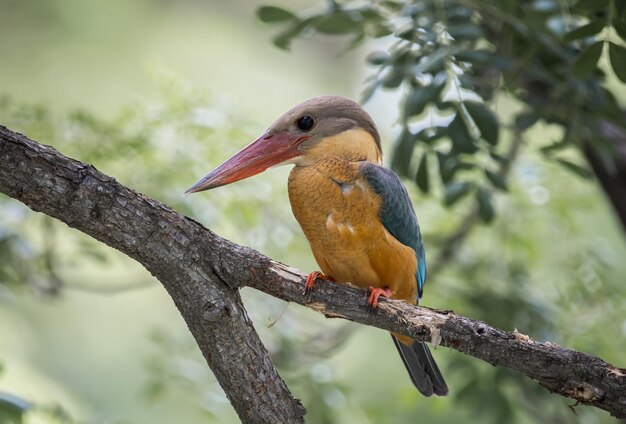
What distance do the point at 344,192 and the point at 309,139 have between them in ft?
0.83

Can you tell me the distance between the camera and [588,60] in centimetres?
275

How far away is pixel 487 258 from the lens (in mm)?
4746

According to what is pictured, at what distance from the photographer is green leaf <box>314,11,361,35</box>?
129 inches

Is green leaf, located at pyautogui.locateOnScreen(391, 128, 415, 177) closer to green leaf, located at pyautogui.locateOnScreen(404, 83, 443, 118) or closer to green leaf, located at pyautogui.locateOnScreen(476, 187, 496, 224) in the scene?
green leaf, located at pyautogui.locateOnScreen(404, 83, 443, 118)

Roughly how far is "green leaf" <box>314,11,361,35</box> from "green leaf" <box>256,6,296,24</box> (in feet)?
0.41

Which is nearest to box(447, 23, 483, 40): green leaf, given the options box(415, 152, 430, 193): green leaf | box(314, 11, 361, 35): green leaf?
box(314, 11, 361, 35): green leaf

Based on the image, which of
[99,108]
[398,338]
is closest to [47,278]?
[398,338]

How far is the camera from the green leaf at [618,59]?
2.72 meters

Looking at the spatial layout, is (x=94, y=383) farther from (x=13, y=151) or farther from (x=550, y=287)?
(x=13, y=151)

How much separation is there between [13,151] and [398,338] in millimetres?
1504

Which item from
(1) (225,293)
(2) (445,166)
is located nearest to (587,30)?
(2) (445,166)

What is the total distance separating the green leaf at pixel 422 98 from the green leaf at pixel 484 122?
0.14 metres

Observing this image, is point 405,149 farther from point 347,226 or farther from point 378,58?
point 347,226

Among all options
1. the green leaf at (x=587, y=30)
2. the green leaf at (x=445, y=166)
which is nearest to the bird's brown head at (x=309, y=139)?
the green leaf at (x=445, y=166)
